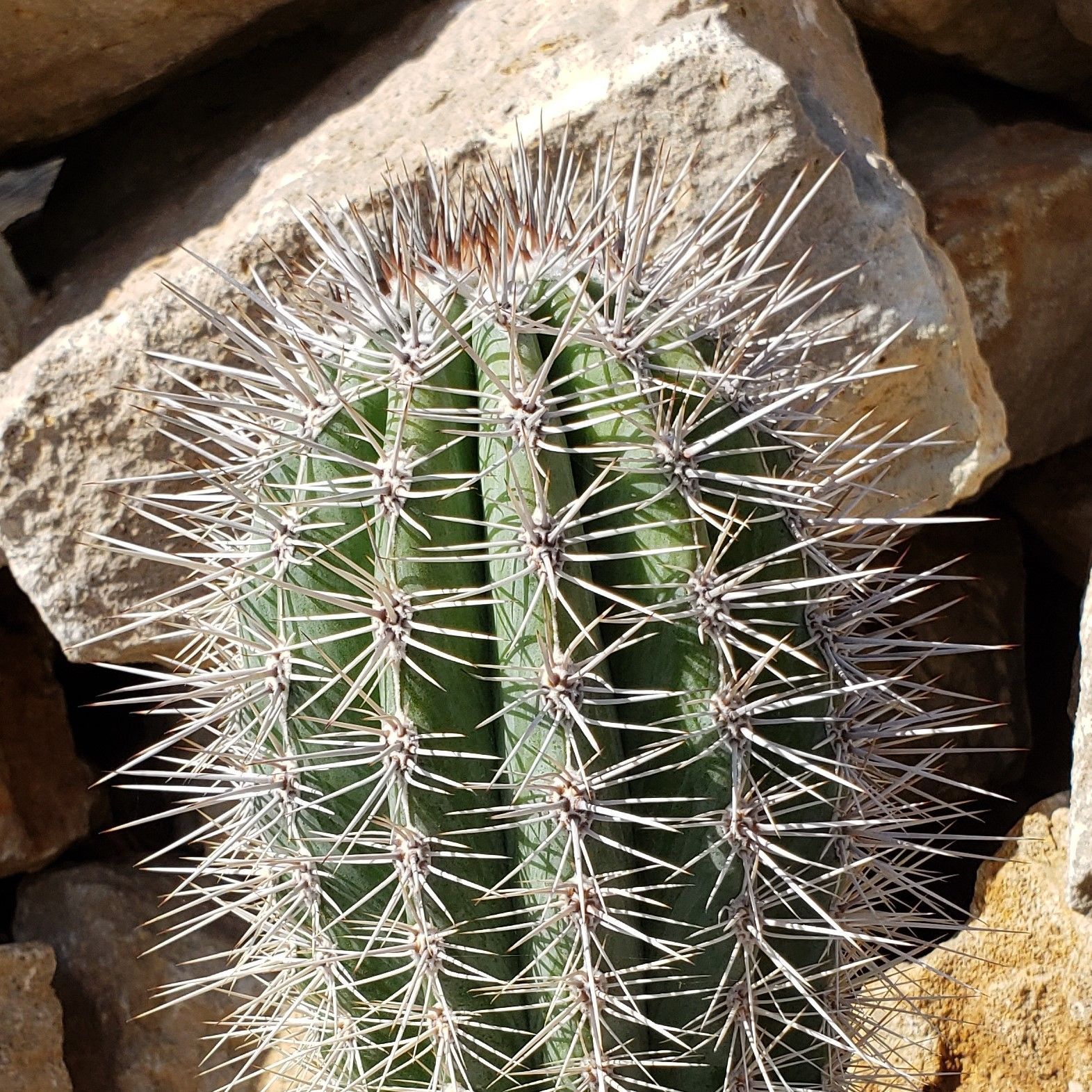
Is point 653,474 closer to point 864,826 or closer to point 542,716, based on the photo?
point 542,716

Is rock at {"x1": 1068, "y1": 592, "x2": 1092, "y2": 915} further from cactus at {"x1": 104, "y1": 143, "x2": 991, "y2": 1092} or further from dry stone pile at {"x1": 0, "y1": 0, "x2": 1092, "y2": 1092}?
cactus at {"x1": 104, "y1": 143, "x2": 991, "y2": 1092}

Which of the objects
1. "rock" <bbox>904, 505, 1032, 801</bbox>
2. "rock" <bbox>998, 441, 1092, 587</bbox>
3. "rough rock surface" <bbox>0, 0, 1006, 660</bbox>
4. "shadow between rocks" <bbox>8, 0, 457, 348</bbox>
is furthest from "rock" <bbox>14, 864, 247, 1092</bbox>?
"rock" <bbox>998, 441, 1092, 587</bbox>

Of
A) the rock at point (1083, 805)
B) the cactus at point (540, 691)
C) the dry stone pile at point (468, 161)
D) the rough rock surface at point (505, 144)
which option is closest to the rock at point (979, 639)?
the dry stone pile at point (468, 161)

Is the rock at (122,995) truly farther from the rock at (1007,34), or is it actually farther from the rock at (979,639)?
the rock at (1007,34)

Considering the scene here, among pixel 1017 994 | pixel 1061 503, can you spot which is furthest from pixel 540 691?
pixel 1061 503

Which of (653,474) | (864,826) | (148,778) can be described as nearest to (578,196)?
(653,474)
